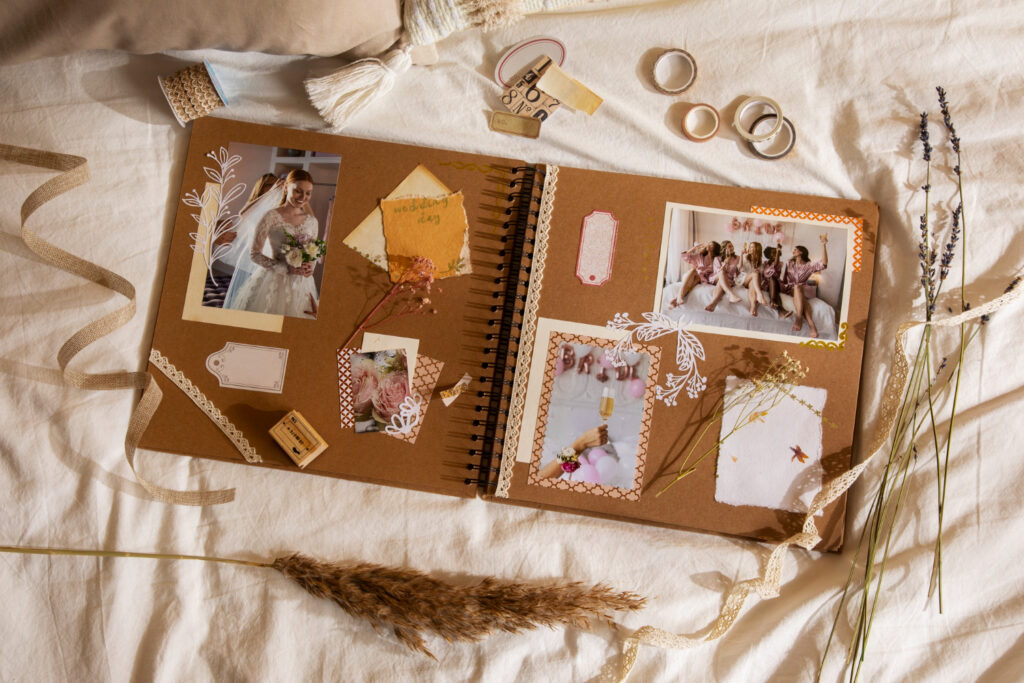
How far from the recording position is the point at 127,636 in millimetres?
1149

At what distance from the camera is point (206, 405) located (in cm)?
117

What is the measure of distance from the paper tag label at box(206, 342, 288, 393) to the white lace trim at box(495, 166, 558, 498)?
1.31 ft

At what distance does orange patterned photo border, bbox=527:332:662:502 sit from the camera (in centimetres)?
115

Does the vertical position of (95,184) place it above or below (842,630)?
above

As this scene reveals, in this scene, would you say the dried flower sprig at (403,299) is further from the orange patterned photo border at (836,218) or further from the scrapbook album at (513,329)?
the orange patterned photo border at (836,218)

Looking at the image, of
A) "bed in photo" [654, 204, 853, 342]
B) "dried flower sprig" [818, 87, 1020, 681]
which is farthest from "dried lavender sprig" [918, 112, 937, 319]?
"bed in photo" [654, 204, 853, 342]

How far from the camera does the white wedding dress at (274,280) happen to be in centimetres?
118

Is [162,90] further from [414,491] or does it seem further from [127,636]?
[127,636]

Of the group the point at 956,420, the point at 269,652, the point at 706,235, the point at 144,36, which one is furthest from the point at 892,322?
the point at 144,36

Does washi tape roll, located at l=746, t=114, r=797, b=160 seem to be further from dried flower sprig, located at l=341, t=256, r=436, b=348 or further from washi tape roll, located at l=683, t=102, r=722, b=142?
dried flower sprig, located at l=341, t=256, r=436, b=348

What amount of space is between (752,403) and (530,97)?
649mm

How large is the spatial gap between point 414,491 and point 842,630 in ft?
2.45

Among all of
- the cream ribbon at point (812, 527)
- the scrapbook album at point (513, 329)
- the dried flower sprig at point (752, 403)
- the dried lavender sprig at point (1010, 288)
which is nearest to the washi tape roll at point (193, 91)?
the scrapbook album at point (513, 329)

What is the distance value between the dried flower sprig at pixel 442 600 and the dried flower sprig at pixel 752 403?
23 cm
